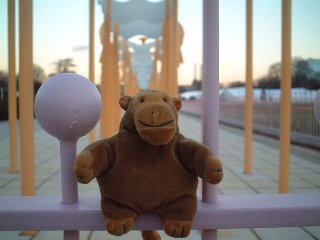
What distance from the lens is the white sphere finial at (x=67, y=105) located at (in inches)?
52.6

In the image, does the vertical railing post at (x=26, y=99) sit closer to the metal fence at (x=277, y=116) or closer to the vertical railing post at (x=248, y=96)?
the vertical railing post at (x=248, y=96)

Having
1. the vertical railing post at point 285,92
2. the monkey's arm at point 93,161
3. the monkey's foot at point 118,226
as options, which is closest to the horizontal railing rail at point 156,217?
the monkey's foot at point 118,226

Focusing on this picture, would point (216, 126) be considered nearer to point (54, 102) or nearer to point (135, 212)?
point (135, 212)

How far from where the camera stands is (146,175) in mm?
1280

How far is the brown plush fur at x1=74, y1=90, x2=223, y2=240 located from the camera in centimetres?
125

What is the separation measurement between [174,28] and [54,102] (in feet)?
16.6

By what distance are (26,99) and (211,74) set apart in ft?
4.61

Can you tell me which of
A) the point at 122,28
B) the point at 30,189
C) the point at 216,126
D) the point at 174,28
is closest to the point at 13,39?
the point at 30,189

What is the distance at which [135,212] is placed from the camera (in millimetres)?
1299

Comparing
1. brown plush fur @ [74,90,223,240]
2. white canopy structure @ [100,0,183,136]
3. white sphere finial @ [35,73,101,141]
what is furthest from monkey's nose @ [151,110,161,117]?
white canopy structure @ [100,0,183,136]

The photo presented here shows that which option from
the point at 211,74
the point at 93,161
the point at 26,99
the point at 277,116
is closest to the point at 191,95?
the point at 277,116

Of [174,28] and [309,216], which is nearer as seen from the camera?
[309,216]

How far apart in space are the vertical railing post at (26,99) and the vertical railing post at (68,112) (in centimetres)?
99

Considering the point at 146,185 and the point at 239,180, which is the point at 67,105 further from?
the point at 239,180
